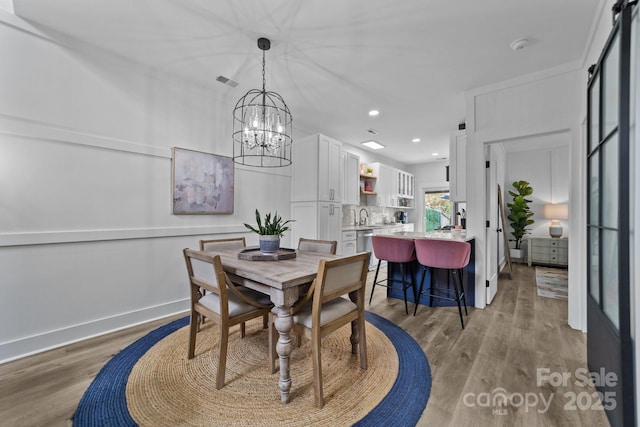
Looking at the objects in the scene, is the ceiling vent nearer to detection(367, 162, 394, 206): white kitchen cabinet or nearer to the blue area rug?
the blue area rug

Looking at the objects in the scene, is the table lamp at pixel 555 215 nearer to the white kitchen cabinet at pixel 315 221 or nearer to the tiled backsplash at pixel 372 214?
the tiled backsplash at pixel 372 214

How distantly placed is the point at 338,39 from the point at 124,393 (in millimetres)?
3054

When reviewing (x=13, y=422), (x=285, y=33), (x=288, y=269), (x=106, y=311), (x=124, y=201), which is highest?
(x=285, y=33)

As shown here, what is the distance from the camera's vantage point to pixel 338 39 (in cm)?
231

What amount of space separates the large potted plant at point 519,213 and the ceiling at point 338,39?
11.6 feet

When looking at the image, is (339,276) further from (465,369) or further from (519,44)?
(519,44)

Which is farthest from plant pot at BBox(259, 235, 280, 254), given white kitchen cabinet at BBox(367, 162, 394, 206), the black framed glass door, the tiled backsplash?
white kitchen cabinet at BBox(367, 162, 394, 206)

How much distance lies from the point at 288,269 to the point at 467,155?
8.94ft

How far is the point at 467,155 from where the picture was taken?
3273 millimetres

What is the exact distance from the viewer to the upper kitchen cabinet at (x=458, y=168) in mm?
3510

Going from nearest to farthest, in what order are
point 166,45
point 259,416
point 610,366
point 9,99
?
point 610,366
point 259,416
point 9,99
point 166,45

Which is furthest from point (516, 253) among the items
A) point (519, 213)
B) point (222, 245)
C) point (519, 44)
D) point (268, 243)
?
point (222, 245)

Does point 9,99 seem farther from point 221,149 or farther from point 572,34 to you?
point 572,34

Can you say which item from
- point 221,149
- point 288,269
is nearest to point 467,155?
point 288,269
